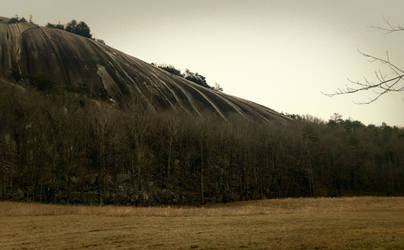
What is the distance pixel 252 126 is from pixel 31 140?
5461 cm

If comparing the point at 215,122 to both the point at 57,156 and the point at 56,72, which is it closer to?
the point at 57,156

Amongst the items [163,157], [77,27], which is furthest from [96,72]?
[77,27]

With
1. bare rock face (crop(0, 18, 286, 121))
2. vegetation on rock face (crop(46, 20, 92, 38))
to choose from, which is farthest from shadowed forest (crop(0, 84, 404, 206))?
vegetation on rock face (crop(46, 20, 92, 38))

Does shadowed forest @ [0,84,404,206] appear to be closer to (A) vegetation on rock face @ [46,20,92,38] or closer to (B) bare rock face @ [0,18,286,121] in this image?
(B) bare rock face @ [0,18,286,121]

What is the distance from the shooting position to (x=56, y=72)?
8731 centimetres

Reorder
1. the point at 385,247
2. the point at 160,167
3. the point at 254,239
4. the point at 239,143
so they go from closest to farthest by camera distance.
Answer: the point at 385,247, the point at 254,239, the point at 160,167, the point at 239,143

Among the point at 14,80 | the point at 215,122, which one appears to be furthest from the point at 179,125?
the point at 14,80

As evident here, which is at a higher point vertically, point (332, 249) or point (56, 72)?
point (56, 72)

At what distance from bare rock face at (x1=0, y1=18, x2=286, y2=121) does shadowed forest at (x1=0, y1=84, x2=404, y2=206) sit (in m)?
11.4

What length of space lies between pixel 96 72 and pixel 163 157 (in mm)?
40849

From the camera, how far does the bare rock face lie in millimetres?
85500

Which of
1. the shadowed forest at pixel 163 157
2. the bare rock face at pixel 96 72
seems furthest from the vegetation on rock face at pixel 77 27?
the shadowed forest at pixel 163 157

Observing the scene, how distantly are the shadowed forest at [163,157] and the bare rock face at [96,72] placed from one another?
1141cm

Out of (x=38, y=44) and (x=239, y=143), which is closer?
(x=239, y=143)
